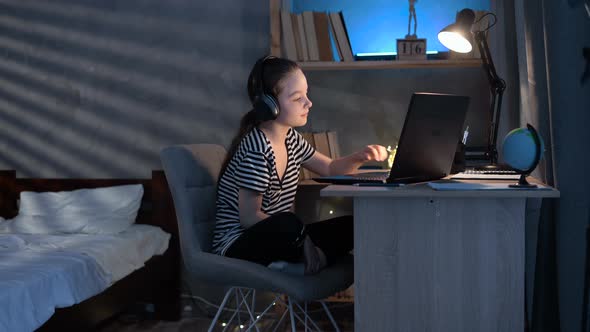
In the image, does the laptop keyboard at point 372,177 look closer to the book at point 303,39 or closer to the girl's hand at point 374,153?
the girl's hand at point 374,153

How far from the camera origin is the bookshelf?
2600 millimetres

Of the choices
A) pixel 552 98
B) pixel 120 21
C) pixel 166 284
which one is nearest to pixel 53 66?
pixel 120 21

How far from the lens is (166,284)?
292 centimetres

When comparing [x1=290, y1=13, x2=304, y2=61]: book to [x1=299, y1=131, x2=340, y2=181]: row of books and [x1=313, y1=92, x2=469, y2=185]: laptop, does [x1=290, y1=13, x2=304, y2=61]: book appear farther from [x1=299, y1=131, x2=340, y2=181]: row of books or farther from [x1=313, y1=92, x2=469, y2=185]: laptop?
[x1=313, y1=92, x2=469, y2=185]: laptop

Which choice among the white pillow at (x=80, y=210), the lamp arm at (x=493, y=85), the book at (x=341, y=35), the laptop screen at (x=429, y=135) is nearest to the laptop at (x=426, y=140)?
the laptop screen at (x=429, y=135)

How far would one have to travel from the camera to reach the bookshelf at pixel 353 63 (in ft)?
8.53

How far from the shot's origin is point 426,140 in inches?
61.1

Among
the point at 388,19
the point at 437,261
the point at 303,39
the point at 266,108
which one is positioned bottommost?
the point at 437,261

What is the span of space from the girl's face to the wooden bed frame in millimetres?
1061

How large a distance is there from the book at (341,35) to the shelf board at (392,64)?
0.05 m

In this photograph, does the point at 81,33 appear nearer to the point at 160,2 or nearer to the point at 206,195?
the point at 160,2

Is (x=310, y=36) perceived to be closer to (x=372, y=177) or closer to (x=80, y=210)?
(x=372, y=177)

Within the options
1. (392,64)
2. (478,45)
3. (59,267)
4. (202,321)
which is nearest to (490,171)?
(478,45)

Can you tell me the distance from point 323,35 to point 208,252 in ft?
4.11
